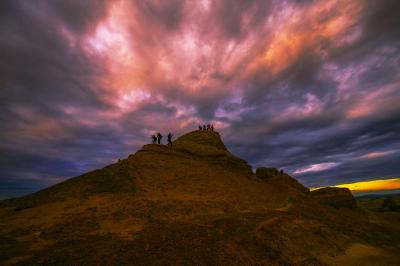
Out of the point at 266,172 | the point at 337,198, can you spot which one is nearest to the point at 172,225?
the point at 337,198

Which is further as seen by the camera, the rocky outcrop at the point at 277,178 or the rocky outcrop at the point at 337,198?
the rocky outcrop at the point at 277,178

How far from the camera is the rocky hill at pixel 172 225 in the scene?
18.5 metres

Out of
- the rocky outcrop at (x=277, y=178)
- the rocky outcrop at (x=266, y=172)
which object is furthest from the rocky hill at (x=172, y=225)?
the rocky outcrop at (x=266, y=172)

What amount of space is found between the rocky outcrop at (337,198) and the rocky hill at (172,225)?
4328mm

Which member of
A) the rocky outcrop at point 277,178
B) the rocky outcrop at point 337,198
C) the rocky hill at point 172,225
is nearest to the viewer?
the rocky hill at point 172,225

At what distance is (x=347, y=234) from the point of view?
Answer: 102ft

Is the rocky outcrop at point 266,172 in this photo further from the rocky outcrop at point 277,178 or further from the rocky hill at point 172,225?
the rocky hill at point 172,225

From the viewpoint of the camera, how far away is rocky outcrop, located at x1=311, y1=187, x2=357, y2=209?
5166 centimetres

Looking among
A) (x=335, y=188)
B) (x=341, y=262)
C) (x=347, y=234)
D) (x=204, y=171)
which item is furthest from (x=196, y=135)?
(x=341, y=262)

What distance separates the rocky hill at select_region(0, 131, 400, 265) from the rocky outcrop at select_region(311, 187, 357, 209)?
433cm

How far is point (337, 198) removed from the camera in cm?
5241

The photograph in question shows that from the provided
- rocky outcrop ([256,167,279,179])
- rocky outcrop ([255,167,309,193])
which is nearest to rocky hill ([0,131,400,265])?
rocky outcrop ([255,167,309,193])

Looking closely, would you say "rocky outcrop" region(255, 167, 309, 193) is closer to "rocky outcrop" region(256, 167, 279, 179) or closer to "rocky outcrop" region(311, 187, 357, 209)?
"rocky outcrop" region(256, 167, 279, 179)

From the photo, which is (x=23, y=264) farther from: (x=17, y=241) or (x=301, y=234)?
(x=301, y=234)
